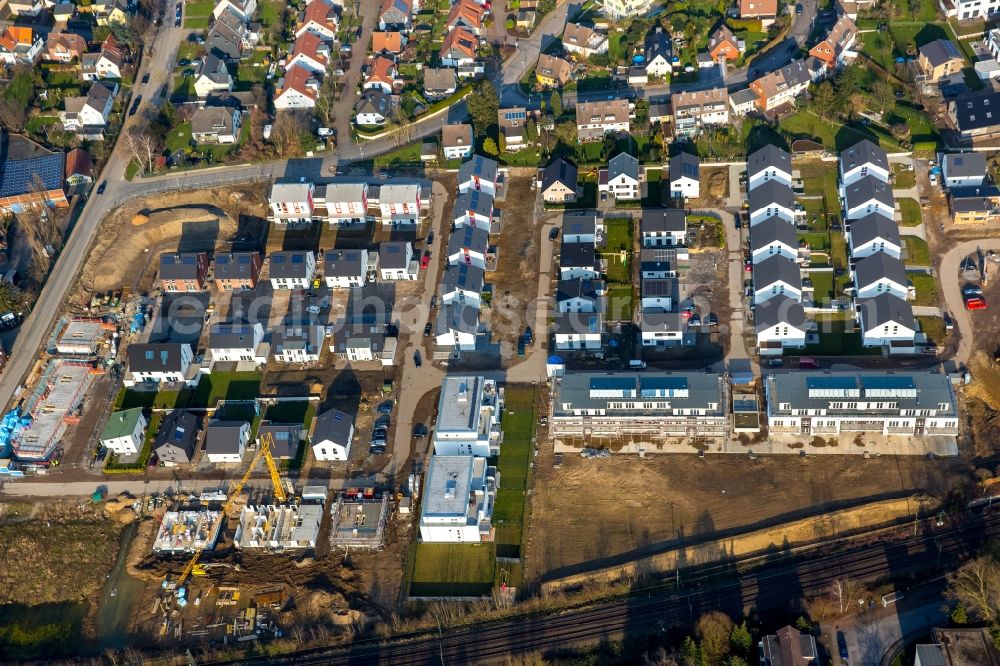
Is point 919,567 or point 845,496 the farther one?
point 845,496

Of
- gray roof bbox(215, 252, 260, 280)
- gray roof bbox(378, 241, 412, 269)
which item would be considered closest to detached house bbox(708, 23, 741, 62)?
gray roof bbox(378, 241, 412, 269)

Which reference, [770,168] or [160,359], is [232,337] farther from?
[770,168]

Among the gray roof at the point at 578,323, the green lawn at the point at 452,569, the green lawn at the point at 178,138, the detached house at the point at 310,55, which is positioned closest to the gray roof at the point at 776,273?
the gray roof at the point at 578,323

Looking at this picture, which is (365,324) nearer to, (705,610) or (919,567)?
(705,610)

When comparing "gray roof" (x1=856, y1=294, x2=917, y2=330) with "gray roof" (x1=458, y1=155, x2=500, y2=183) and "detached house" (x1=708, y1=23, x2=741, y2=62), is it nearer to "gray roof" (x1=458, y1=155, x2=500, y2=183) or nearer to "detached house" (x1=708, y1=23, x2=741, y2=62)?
"gray roof" (x1=458, y1=155, x2=500, y2=183)

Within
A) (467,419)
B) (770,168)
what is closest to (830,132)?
(770,168)

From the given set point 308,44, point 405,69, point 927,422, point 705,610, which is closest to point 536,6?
point 405,69

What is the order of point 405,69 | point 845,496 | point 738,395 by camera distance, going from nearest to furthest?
1. point 845,496
2. point 738,395
3. point 405,69

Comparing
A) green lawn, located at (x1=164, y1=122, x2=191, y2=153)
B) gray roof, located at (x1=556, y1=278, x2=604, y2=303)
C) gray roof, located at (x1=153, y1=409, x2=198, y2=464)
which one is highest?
green lawn, located at (x1=164, y1=122, x2=191, y2=153)
